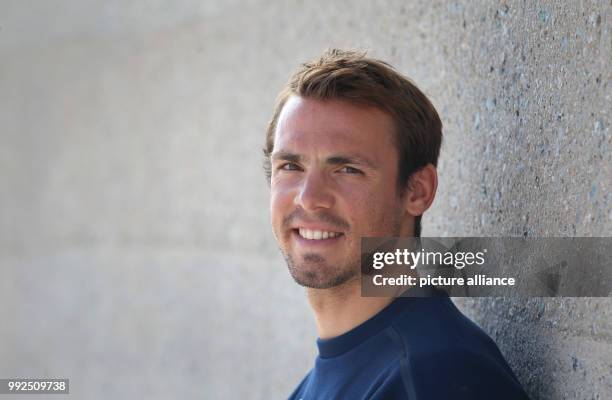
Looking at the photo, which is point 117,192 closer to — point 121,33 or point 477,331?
point 121,33

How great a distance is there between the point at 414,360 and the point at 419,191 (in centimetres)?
55

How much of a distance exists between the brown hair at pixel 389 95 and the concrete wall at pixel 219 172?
0.19m

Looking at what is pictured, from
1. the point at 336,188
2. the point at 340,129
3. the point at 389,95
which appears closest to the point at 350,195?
the point at 336,188

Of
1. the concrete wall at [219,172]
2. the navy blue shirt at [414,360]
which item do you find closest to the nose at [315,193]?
the navy blue shirt at [414,360]

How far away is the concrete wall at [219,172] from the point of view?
5.80 feet

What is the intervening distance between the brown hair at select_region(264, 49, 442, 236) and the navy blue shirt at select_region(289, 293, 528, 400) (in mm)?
336

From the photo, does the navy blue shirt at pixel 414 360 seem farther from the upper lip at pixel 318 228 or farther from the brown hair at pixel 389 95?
the brown hair at pixel 389 95

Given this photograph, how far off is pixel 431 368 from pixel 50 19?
506 centimetres

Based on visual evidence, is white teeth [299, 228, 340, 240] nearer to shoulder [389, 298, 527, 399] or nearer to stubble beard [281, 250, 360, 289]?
stubble beard [281, 250, 360, 289]

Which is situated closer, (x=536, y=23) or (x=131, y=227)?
(x=536, y=23)

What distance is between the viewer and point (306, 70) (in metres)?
2.21

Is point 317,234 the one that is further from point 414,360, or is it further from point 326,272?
point 414,360

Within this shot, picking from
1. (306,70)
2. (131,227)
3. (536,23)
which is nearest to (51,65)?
(131,227)

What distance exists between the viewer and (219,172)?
461 cm
